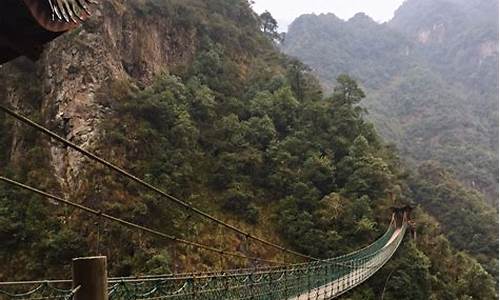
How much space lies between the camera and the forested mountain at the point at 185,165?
41.9 ft

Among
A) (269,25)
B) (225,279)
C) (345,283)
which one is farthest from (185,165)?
(269,25)

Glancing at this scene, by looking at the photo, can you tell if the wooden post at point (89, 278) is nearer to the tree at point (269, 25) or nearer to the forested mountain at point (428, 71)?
the tree at point (269, 25)

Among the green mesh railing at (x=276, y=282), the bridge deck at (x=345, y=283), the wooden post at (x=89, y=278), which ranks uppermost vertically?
the wooden post at (x=89, y=278)

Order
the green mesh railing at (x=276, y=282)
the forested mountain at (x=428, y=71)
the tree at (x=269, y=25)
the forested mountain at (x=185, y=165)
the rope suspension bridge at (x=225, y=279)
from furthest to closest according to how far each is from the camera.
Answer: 1. the forested mountain at (x=428, y=71)
2. the tree at (x=269, y=25)
3. the forested mountain at (x=185, y=165)
4. the green mesh railing at (x=276, y=282)
5. the rope suspension bridge at (x=225, y=279)

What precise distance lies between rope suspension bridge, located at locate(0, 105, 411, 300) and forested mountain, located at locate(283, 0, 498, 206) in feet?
84.0

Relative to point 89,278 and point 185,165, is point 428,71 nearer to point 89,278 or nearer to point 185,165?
point 185,165

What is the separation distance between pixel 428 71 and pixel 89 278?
68952 mm

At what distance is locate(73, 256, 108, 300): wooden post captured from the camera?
2008 millimetres

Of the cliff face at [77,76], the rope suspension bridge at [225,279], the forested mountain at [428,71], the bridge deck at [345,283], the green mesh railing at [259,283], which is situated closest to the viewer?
the rope suspension bridge at [225,279]

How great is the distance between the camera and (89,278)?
203 centimetres

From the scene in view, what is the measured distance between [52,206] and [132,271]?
2963 millimetres

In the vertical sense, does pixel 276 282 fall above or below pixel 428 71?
below

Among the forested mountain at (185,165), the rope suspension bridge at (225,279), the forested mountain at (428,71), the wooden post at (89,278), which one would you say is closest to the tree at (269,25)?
the forested mountain at (185,165)

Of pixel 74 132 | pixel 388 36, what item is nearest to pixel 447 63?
pixel 388 36
